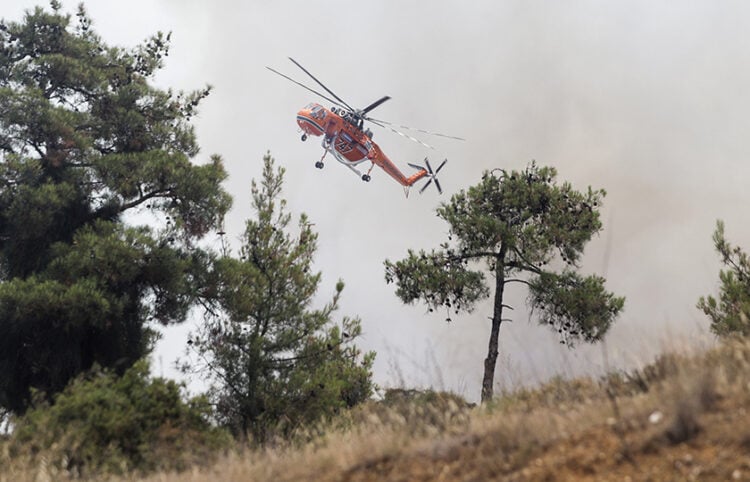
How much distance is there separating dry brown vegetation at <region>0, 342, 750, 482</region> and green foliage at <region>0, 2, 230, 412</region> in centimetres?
1097

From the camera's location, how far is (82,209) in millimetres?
20797

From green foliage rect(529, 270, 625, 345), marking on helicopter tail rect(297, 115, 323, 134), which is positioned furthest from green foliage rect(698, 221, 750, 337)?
marking on helicopter tail rect(297, 115, 323, 134)

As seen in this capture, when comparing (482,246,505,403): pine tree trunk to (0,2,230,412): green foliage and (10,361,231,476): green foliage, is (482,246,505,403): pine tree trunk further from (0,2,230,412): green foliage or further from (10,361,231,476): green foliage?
(10,361,231,476): green foliage

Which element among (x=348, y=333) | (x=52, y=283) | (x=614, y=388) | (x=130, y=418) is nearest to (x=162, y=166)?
(x=52, y=283)

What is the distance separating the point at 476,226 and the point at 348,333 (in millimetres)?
9366

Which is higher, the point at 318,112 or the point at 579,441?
the point at 318,112

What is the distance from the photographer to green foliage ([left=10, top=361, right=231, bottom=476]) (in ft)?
33.4

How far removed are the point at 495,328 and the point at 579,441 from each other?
19097mm

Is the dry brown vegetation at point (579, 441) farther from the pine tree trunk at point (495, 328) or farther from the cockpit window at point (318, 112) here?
the cockpit window at point (318, 112)

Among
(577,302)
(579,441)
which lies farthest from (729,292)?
(579,441)

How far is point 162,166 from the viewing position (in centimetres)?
2062

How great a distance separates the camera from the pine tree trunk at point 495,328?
2417 centimetres

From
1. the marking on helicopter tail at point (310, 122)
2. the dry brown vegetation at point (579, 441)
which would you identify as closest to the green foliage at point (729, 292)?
the dry brown vegetation at point (579, 441)

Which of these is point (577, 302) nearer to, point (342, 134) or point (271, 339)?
point (271, 339)
